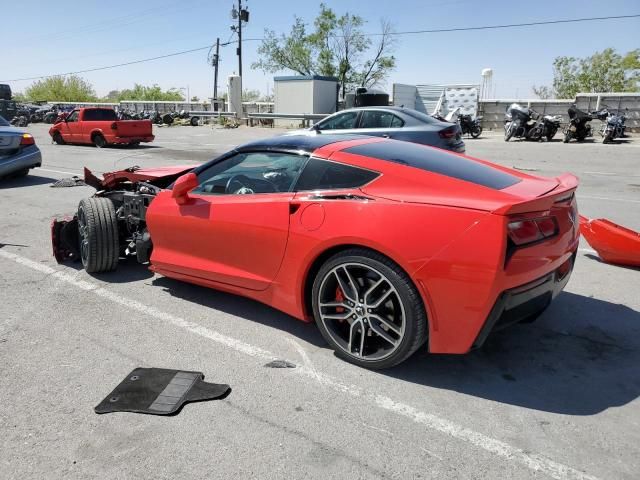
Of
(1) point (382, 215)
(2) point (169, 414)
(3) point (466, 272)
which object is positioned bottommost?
(2) point (169, 414)

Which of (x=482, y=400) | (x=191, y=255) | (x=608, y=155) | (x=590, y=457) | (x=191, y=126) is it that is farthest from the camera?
(x=191, y=126)

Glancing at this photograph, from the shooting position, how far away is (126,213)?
4875mm

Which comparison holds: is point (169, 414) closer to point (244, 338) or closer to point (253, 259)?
point (244, 338)

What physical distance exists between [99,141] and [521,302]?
19179 mm

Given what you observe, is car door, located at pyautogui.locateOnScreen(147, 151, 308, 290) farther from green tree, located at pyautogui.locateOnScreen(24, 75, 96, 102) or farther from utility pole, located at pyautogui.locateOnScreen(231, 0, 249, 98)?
green tree, located at pyautogui.locateOnScreen(24, 75, 96, 102)

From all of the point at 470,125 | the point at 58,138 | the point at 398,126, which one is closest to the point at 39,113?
the point at 58,138

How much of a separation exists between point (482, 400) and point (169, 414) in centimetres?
175

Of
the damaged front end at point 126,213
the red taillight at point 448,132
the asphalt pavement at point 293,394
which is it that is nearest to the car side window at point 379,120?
the red taillight at point 448,132

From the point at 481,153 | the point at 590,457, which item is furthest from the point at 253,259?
the point at 481,153

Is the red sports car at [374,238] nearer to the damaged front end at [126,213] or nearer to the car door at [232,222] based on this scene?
the car door at [232,222]

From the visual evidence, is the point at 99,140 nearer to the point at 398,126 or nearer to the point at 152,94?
the point at 398,126

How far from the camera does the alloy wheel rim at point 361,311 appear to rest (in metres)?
3.03

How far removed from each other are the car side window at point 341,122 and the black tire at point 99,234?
24.0ft

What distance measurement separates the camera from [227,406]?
283 cm
